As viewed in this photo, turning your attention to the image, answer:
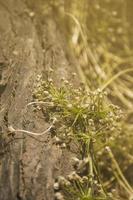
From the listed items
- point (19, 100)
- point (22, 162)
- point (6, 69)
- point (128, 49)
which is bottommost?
point (22, 162)

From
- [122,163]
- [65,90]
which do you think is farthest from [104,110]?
[122,163]

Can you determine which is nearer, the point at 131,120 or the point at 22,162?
the point at 22,162

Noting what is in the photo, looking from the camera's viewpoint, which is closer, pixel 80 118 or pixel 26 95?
pixel 80 118

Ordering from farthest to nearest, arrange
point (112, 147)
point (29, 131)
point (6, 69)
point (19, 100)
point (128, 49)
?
point (128, 49) < point (112, 147) < point (6, 69) < point (19, 100) < point (29, 131)

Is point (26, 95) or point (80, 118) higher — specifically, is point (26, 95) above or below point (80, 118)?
above

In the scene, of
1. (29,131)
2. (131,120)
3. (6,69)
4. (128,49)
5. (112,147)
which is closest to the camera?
(29,131)

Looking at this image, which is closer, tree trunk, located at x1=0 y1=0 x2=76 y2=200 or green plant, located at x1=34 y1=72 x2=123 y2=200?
tree trunk, located at x1=0 y1=0 x2=76 y2=200

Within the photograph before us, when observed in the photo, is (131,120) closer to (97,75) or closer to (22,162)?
(97,75)

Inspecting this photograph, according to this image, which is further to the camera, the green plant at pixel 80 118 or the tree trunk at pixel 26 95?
the green plant at pixel 80 118
